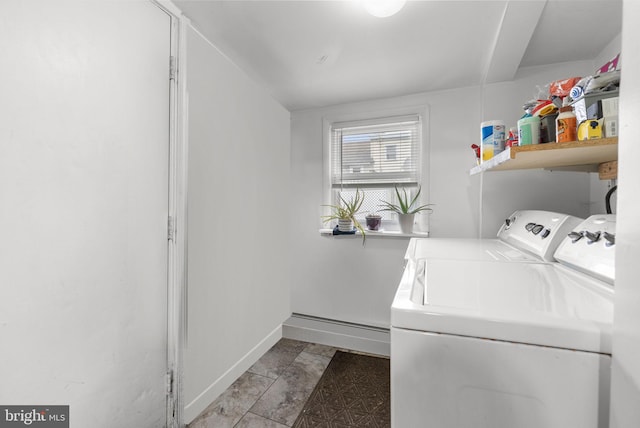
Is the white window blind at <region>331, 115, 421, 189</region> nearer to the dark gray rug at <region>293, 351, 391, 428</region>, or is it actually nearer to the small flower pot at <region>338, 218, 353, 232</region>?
the small flower pot at <region>338, 218, 353, 232</region>

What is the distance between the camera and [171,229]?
1.30 meters

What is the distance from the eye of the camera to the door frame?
1.30 metres

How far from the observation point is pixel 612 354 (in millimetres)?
489

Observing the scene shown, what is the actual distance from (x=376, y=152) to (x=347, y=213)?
670 millimetres

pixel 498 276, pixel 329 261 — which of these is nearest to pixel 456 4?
pixel 498 276

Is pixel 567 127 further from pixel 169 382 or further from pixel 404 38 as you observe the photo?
pixel 169 382

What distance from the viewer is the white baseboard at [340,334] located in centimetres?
232

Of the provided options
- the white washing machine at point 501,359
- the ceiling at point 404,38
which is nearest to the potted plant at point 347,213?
the ceiling at point 404,38

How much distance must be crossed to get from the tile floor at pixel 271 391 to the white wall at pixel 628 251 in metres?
1.55

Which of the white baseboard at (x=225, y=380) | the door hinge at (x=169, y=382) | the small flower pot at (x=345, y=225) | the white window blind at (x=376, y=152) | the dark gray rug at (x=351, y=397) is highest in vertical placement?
the white window blind at (x=376, y=152)

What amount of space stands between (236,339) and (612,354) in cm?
173

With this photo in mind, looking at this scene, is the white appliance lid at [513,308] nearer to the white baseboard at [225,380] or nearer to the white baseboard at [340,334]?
the white baseboard at [225,380]

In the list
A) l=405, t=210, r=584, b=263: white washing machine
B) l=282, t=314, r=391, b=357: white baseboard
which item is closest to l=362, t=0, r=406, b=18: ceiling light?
l=405, t=210, r=584, b=263: white washing machine

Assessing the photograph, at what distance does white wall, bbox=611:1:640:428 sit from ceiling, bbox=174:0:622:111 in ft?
4.00
